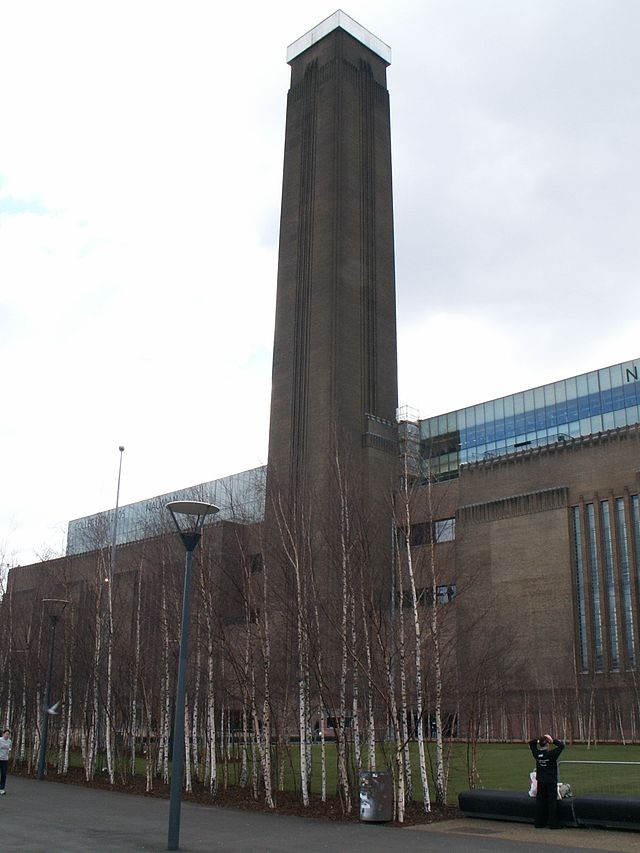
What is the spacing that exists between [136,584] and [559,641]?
3791 cm

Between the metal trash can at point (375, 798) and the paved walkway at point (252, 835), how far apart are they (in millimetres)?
304

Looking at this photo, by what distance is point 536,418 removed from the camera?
7525 centimetres

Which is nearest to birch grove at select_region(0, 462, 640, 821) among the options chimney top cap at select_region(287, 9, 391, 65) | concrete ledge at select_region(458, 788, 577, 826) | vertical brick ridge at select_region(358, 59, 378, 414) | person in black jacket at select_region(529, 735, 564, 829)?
concrete ledge at select_region(458, 788, 577, 826)

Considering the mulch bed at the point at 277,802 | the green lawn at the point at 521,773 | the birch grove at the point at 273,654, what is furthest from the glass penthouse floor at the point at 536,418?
the mulch bed at the point at 277,802

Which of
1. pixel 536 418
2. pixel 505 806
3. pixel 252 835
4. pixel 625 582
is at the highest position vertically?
pixel 536 418

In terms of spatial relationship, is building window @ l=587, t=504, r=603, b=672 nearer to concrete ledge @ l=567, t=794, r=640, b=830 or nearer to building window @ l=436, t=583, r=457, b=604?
building window @ l=436, t=583, r=457, b=604

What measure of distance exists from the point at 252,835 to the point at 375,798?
3137 millimetres

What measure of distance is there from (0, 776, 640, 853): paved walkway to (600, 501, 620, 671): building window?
45.9 meters

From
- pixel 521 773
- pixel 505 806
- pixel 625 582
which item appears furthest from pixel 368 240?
pixel 505 806

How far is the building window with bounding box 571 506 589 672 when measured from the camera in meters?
63.0

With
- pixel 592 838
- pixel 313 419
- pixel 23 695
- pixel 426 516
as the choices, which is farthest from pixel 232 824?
pixel 313 419

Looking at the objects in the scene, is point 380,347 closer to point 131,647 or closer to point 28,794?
point 131,647

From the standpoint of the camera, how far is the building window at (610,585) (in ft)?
202

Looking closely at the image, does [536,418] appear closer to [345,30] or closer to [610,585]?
[610,585]
